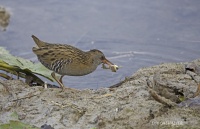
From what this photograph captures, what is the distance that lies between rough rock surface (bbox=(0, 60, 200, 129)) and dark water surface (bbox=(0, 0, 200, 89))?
1448 millimetres

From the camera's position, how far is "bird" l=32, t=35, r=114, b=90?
764 centimetres

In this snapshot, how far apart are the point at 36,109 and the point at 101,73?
240 cm

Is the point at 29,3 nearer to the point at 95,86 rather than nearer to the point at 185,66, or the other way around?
the point at 95,86

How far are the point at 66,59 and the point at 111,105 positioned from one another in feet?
Result: 4.34

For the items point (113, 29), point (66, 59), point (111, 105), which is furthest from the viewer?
point (113, 29)

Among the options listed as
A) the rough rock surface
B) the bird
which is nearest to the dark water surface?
the bird

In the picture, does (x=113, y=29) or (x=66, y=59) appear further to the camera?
(x=113, y=29)

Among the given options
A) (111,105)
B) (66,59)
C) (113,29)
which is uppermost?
(113,29)

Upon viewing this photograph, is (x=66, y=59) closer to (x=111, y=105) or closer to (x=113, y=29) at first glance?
(x=111, y=105)

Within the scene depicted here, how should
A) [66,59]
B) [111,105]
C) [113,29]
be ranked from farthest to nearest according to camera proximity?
[113,29] → [66,59] → [111,105]

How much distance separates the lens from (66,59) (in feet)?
25.2

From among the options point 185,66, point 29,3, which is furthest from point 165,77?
point 29,3

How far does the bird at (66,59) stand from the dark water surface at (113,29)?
0.77 meters

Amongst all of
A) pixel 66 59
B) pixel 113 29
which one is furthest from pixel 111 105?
pixel 113 29
